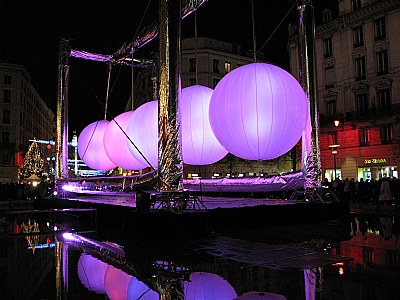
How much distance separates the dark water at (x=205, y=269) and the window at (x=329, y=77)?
1192 inches

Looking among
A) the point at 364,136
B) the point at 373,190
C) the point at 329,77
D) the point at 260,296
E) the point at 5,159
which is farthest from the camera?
the point at 5,159

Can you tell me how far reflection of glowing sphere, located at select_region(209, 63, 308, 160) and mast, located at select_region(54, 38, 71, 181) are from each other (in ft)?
27.4

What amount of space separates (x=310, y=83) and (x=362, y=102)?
2608 centimetres

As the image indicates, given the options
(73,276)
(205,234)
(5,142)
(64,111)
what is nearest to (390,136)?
(64,111)

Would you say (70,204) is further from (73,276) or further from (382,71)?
(382,71)

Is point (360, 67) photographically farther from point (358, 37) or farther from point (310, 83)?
point (310, 83)

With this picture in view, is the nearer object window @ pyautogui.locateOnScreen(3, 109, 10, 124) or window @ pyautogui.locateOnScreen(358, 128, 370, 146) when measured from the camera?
window @ pyautogui.locateOnScreen(358, 128, 370, 146)

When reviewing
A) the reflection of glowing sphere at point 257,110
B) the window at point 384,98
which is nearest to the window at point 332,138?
the window at point 384,98

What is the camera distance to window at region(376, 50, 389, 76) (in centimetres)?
3259

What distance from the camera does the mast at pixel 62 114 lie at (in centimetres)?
1494

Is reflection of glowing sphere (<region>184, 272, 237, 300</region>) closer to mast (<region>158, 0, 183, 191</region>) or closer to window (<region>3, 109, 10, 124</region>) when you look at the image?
mast (<region>158, 0, 183, 191</region>)

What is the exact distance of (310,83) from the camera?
1077 centimetres

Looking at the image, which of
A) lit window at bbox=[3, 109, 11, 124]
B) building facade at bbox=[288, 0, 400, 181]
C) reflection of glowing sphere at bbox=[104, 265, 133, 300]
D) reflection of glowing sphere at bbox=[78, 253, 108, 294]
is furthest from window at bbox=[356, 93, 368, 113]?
lit window at bbox=[3, 109, 11, 124]

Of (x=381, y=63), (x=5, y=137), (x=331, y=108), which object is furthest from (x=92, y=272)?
(x=5, y=137)
